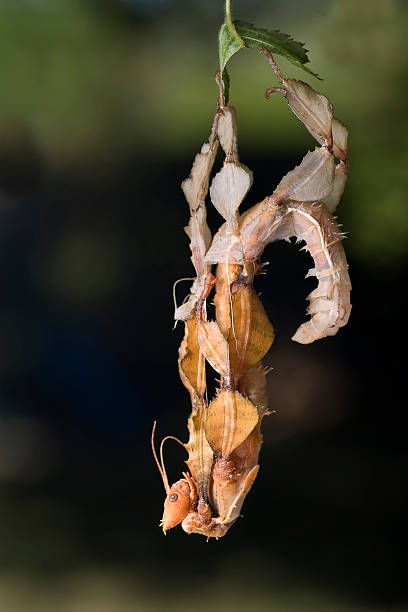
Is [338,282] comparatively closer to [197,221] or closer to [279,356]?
[197,221]

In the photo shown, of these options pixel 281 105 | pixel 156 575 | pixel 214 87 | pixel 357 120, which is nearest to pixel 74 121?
pixel 214 87

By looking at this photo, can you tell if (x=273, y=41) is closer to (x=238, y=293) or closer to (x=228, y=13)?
(x=228, y=13)

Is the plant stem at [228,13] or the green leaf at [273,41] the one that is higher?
the plant stem at [228,13]

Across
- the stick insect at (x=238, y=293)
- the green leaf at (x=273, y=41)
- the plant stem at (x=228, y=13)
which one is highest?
the plant stem at (x=228, y=13)

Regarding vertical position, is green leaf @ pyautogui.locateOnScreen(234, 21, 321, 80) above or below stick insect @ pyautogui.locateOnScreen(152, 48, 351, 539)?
above

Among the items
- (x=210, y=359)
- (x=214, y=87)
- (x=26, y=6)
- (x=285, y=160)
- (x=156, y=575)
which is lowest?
(x=156, y=575)

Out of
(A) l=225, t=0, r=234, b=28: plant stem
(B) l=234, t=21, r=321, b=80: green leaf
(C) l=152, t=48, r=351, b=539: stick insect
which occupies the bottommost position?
(C) l=152, t=48, r=351, b=539: stick insect
